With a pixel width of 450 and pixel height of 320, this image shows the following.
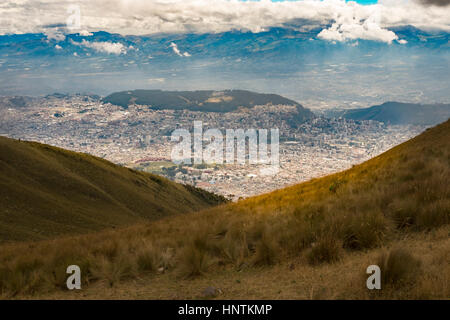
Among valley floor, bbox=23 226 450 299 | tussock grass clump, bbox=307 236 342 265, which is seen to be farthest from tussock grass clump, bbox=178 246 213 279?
tussock grass clump, bbox=307 236 342 265

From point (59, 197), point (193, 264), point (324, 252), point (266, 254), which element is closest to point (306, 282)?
point (324, 252)

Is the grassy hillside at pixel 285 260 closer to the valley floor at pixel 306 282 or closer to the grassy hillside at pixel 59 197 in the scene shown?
the valley floor at pixel 306 282

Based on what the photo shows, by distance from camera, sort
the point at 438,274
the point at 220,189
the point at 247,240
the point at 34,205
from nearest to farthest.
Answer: the point at 438,274, the point at 247,240, the point at 34,205, the point at 220,189

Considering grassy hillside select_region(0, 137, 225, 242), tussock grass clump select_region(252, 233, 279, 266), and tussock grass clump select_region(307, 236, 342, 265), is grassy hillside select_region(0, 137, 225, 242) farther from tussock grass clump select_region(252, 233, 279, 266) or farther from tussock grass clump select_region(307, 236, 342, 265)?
tussock grass clump select_region(307, 236, 342, 265)

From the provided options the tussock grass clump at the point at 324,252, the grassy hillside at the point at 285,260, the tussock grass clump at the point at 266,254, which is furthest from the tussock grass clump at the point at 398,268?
the tussock grass clump at the point at 266,254

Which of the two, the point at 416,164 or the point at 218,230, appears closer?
the point at 218,230
